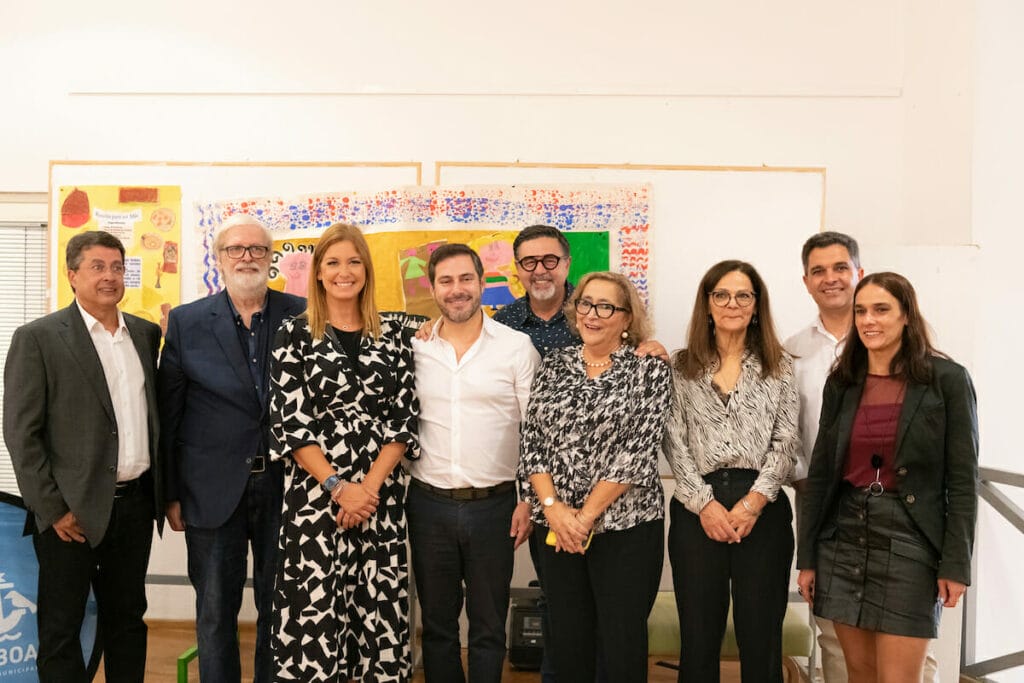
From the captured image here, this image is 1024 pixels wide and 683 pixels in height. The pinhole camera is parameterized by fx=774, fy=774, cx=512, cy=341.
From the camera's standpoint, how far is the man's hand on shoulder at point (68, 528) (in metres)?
2.53

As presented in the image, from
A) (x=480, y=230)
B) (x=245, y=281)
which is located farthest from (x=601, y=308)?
(x=480, y=230)

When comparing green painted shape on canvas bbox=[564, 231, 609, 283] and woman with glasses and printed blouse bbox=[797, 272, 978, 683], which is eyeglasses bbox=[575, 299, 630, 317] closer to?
woman with glasses and printed blouse bbox=[797, 272, 978, 683]

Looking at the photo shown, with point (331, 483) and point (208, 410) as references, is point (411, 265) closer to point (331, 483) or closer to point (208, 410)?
point (208, 410)

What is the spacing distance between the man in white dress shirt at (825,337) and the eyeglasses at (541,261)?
0.92 m

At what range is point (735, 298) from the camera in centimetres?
237

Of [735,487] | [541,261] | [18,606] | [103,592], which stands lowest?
[18,606]

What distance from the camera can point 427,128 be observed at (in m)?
4.02

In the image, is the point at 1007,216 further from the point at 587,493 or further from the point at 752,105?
the point at 587,493

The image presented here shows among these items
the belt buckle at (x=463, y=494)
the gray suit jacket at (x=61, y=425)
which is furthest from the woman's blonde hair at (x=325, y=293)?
the gray suit jacket at (x=61, y=425)

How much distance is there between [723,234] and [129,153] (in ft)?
10.1

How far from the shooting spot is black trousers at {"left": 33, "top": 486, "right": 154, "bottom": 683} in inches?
101

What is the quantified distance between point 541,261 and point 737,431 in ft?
3.39

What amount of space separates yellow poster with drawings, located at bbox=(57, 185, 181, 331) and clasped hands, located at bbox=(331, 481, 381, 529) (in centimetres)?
200

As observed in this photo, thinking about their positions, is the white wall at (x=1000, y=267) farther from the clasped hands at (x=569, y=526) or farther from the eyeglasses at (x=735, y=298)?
the clasped hands at (x=569, y=526)
